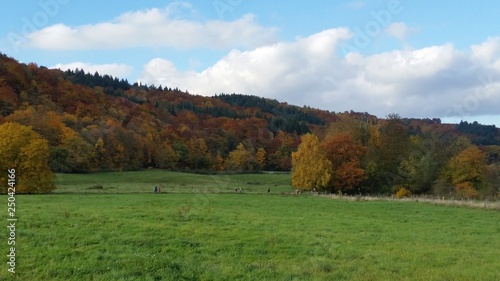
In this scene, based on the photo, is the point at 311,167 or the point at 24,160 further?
the point at 311,167

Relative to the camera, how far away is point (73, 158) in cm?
8606

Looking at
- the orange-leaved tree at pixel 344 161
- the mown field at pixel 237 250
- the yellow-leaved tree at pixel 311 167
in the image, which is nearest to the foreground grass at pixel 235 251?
the mown field at pixel 237 250

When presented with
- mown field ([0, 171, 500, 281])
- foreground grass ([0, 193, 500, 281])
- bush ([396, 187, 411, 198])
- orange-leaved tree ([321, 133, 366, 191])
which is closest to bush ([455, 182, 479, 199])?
bush ([396, 187, 411, 198])

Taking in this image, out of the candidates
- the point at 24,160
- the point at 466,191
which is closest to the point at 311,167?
the point at 466,191

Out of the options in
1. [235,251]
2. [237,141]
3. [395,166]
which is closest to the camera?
[235,251]

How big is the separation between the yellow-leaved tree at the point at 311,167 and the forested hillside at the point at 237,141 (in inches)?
8.1

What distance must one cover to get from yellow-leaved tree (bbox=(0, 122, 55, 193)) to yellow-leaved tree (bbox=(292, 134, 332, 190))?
33650mm

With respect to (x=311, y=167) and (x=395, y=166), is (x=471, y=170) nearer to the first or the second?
(x=395, y=166)

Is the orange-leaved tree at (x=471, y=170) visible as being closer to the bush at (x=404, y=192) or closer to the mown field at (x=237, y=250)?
the bush at (x=404, y=192)

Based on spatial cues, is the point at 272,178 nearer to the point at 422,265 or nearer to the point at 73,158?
the point at 73,158

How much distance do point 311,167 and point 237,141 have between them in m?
79.3

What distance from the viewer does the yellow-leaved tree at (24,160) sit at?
1833 inches

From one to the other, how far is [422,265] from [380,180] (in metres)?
56.8

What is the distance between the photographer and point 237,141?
468ft
